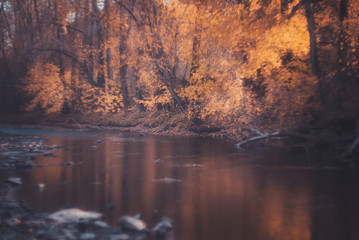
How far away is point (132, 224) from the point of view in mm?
4613

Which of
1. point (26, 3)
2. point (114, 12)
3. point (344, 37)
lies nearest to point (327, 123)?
point (344, 37)

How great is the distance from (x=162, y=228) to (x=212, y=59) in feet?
49.6

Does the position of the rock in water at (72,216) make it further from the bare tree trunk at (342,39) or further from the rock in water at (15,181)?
the bare tree trunk at (342,39)

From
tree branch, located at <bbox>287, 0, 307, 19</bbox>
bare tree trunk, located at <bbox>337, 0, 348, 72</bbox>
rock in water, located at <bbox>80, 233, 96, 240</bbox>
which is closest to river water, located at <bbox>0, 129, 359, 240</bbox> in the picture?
rock in water, located at <bbox>80, 233, 96, 240</bbox>

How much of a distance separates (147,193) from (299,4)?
1312 centimetres

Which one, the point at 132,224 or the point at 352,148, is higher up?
the point at 352,148

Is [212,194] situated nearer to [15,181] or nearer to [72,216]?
[72,216]

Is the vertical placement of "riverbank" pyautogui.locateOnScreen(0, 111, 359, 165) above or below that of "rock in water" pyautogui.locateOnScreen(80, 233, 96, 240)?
above

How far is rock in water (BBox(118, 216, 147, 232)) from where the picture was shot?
4.55 meters

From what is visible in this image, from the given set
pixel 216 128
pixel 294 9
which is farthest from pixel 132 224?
pixel 216 128

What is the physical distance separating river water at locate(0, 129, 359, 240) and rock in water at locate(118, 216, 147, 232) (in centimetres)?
23

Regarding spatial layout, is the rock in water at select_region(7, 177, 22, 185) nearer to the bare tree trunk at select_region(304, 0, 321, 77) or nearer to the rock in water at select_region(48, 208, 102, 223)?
the rock in water at select_region(48, 208, 102, 223)

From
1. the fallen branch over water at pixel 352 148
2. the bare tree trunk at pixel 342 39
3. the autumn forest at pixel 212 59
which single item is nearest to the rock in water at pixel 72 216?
the fallen branch over water at pixel 352 148

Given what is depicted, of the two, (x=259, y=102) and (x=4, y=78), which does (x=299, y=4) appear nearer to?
(x=259, y=102)
